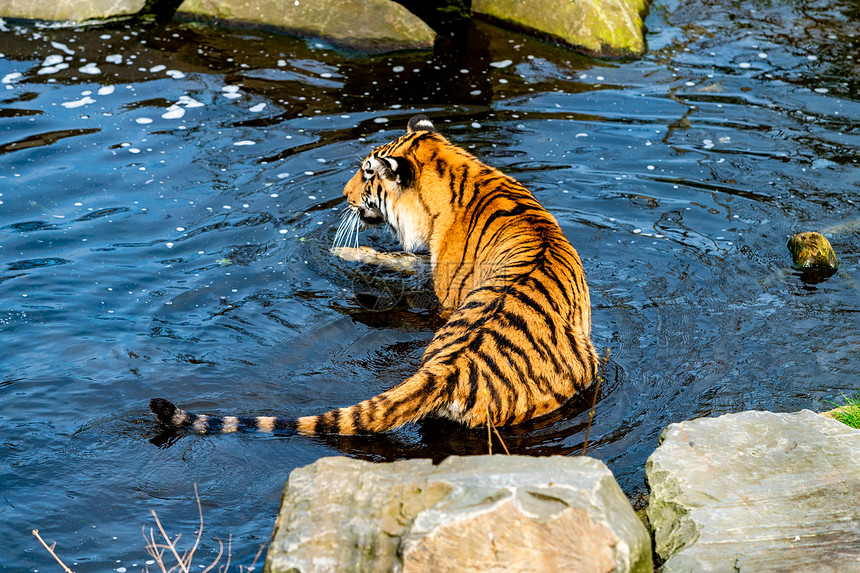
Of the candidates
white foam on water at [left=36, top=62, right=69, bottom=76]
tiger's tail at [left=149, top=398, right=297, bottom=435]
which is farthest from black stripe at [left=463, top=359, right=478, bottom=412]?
white foam on water at [left=36, top=62, right=69, bottom=76]

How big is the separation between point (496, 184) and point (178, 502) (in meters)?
2.72

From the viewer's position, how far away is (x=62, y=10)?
9883 mm

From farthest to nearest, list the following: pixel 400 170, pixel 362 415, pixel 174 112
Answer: pixel 174 112, pixel 400 170, pixel 362 415

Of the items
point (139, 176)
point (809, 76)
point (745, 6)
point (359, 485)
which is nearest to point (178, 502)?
point (359, 485)

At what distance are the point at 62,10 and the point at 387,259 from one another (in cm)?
640

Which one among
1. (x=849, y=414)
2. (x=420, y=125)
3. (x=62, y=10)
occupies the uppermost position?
(x=62, y=10)

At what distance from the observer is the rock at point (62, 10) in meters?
9.83

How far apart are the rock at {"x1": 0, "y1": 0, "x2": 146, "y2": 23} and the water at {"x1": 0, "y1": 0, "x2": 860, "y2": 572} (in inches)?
9.9

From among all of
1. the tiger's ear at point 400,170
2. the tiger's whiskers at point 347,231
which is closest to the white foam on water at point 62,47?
the tiger's whiskers at point 347,231

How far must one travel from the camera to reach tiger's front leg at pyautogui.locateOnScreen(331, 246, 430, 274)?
19.8 ft

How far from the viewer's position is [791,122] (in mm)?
8078

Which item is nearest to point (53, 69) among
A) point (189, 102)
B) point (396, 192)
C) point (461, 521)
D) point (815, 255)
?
point (189, 102)

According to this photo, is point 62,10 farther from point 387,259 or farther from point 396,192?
point 396,192

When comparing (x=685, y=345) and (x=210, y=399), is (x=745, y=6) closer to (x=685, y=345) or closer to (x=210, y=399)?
(x=685, y=345)
